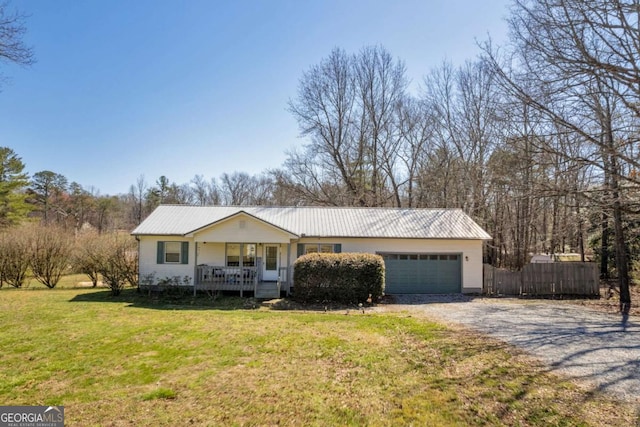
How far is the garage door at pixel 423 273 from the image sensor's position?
15805mm

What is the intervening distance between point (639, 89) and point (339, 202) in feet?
73.0

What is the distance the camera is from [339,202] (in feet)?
93.5

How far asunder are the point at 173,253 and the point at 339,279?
7.90 meters

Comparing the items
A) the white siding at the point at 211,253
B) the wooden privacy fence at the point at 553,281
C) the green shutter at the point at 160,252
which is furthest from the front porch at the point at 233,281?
the wooden privacy fence at the point at 553,281

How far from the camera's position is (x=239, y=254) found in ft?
51.9

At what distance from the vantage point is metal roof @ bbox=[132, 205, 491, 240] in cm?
1584

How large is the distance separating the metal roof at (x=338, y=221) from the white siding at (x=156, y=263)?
390 mm

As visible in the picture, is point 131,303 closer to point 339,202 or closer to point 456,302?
point 456,302

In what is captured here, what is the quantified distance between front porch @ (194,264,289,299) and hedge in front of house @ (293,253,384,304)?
70.4 inches

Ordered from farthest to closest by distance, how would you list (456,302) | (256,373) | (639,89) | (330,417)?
(456,302)
(639,89)
(256,373)
(330,417)

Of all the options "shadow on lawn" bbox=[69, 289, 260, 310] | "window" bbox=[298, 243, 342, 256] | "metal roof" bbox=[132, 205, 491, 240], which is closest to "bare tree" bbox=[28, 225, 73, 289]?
Result: "shadow on lawn" bbox=[69, 289, 260, 310]

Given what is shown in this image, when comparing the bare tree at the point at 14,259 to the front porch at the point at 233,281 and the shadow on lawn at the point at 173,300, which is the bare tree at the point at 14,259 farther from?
the front porch at the point at 233,281

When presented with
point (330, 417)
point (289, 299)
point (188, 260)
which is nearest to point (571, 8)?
point (330, 417)

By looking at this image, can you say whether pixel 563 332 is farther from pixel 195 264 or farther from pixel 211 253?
pixel 211 253
